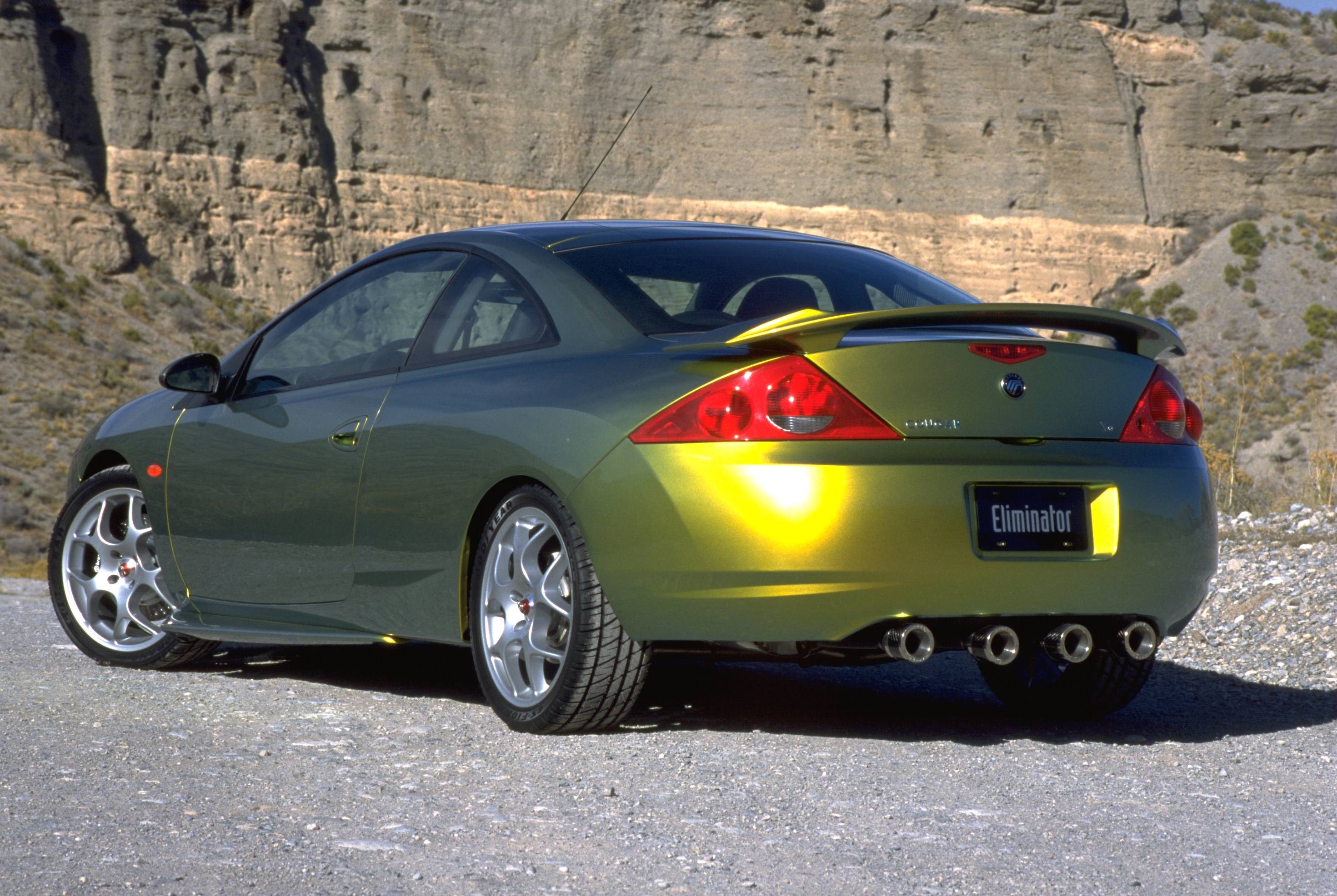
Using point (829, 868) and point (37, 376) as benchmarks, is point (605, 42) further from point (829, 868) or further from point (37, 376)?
point (829, 868)

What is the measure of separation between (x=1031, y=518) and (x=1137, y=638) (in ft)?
1.71

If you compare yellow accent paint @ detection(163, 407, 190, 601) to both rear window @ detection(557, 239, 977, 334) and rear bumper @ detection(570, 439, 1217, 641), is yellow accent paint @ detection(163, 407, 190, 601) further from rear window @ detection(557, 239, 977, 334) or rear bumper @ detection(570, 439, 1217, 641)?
rear bumper @ detection(570, 439, 1217, 641)

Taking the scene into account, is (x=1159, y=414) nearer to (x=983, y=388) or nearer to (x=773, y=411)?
(x=983, y=388)

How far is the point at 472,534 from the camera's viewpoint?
4.30 metres

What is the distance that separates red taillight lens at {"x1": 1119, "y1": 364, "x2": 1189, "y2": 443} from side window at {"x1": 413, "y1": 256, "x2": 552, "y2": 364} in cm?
178

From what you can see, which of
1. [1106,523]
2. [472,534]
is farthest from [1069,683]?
[472,534]

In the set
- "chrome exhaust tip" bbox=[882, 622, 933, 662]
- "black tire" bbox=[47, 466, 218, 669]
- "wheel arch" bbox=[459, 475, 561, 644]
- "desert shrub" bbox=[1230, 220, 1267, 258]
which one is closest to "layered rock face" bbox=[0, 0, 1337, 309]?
"desert shrub" bbox=[1230, 220, 1267, 258]

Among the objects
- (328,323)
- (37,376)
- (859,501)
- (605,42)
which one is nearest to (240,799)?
(859,501)

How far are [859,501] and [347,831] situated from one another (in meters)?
1.42

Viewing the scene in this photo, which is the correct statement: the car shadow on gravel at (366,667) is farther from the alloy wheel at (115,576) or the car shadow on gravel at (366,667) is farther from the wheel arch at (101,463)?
the wheel arch at (101,463)

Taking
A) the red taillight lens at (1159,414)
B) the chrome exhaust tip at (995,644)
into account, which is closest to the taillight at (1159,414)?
the red taillight lens at (1159,414)

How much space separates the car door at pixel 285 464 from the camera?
184 inches

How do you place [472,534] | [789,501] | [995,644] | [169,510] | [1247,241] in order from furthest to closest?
[1247,241] → [169,510] → [472,534] → [995,644] → [789,501]

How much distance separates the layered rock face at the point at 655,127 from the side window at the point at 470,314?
118 ft
